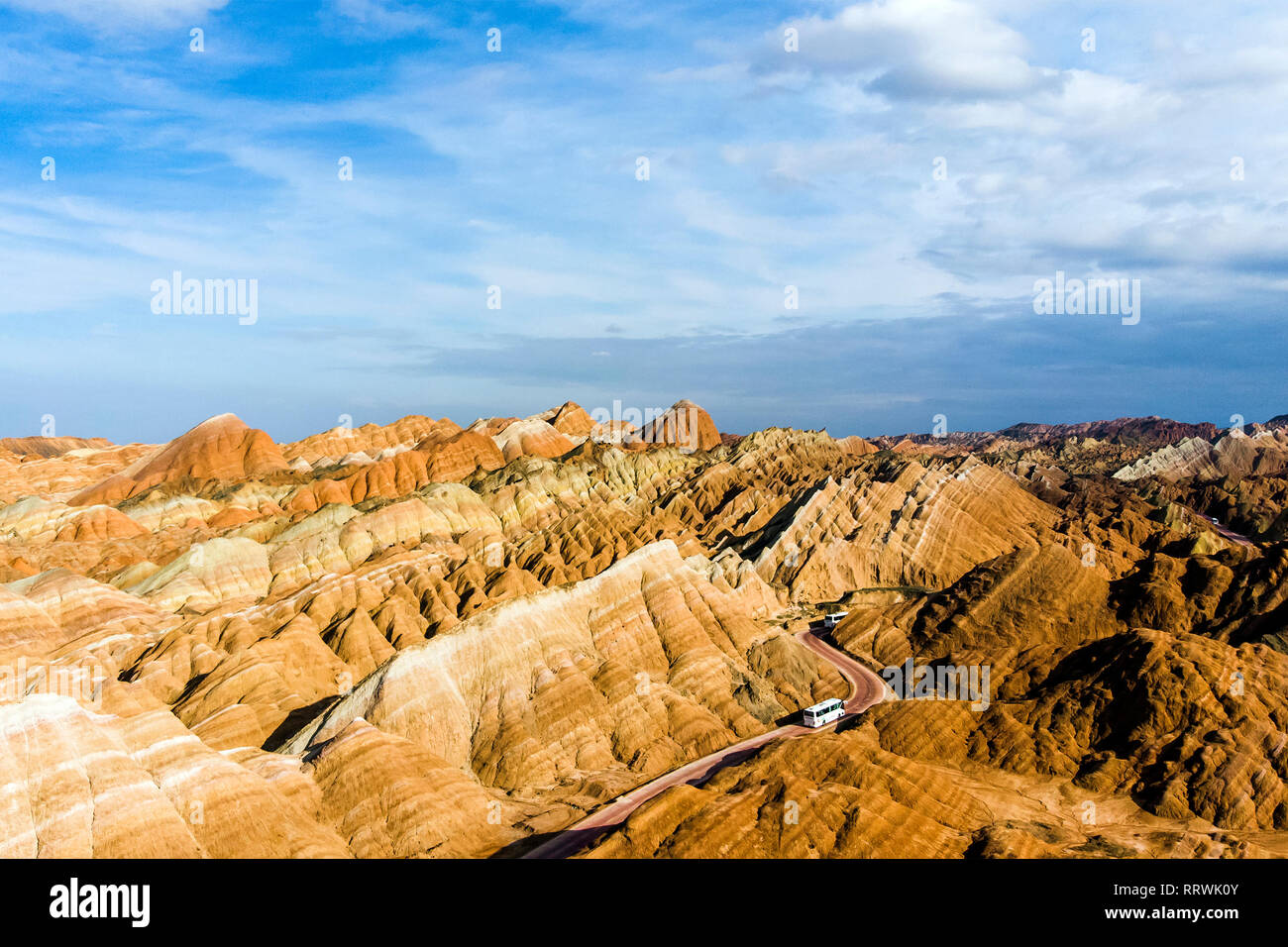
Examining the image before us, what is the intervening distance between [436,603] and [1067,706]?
6136 cm

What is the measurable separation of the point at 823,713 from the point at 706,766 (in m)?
12.7

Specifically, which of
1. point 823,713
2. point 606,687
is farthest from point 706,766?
point 823,713

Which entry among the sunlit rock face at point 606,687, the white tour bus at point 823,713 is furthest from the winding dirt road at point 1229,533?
the white tour bus at point 823,713

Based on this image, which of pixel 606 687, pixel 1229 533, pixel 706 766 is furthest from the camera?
pixel 1229 533

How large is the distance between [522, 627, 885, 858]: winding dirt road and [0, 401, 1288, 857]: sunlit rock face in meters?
1.56

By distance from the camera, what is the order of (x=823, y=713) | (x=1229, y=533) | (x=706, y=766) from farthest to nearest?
(x=1229, y=533) < (x=823, y=713) < (x=706, y=766)

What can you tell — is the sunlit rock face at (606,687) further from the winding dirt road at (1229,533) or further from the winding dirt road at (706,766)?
the winding dirt road at (1229,533)

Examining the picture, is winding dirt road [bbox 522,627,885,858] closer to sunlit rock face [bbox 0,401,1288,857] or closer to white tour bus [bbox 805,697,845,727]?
white tour bus [bbox 805,697,845,727]

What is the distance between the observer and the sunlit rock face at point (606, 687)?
40875 mm

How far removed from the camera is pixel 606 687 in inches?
2596

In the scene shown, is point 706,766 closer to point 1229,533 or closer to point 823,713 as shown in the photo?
point 823,713

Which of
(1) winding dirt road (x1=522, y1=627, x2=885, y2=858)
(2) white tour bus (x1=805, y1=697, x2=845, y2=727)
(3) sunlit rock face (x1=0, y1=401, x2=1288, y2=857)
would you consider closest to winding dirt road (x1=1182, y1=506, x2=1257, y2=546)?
(3) sunlit rock face (x1=0, y1=401, x2=1288, y2=857)

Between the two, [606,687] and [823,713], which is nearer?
[606,687]

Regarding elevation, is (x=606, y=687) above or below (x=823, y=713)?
above
